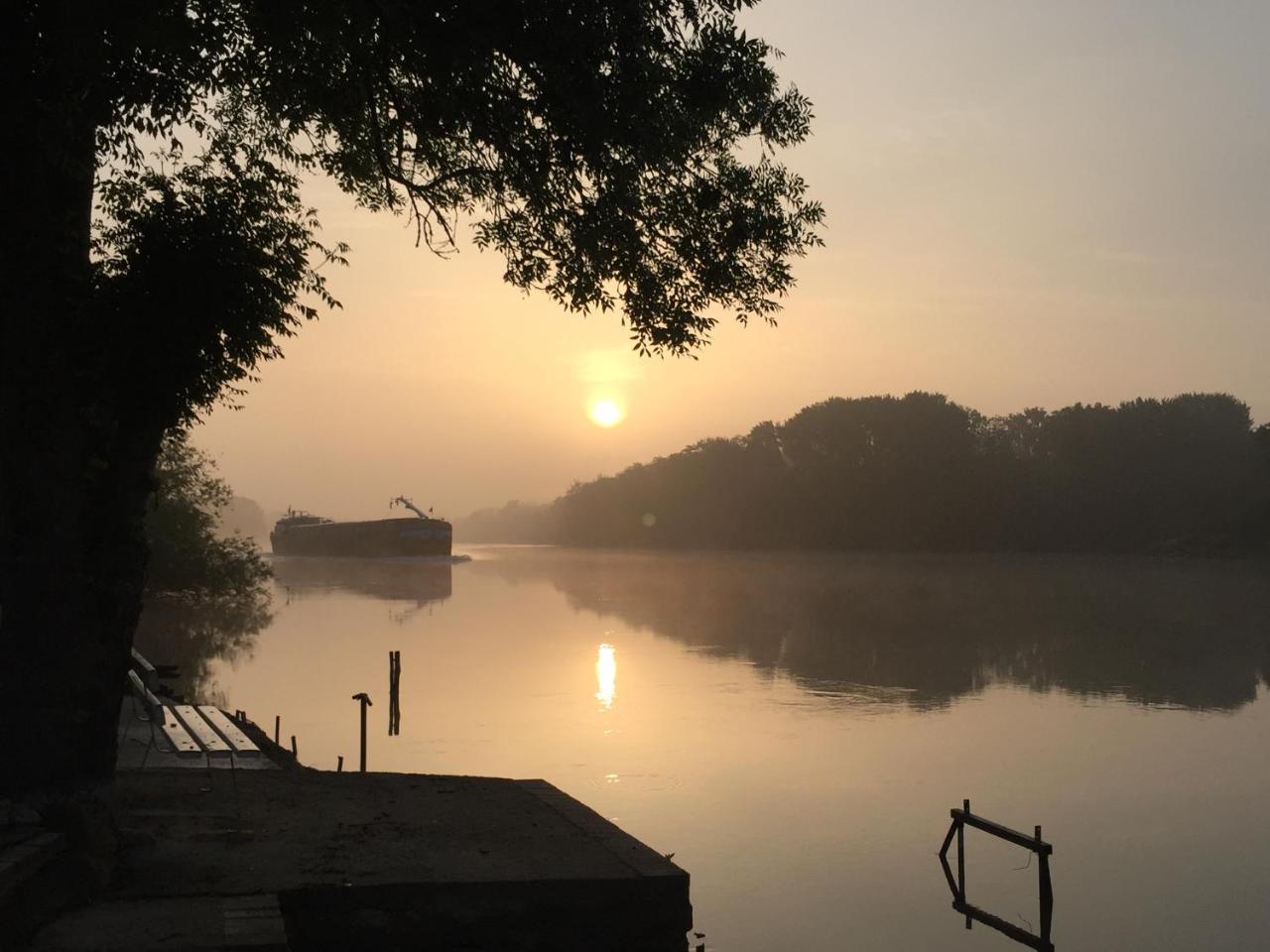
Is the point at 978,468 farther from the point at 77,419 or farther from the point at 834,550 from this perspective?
the point at 77,419

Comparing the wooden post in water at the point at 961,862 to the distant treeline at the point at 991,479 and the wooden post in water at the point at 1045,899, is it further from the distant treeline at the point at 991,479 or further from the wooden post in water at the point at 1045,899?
the distant treeline at the point at 991,479

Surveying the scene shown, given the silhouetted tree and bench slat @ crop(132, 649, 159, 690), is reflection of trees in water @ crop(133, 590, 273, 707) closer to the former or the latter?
bench slat @ crop(132, 649, 159, 690)

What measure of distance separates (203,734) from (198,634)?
1111 inches

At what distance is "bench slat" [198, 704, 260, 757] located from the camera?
48.9ft

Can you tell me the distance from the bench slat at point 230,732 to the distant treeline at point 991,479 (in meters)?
94.8

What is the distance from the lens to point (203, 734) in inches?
615

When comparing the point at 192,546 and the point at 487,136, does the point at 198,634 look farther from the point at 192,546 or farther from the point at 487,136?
the point at 487,136

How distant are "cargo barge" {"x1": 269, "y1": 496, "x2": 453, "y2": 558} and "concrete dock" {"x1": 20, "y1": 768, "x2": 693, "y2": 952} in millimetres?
104083

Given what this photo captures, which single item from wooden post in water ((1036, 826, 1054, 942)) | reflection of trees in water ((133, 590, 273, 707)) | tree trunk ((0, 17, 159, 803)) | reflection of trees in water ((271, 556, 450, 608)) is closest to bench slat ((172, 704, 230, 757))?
tree trunk ((0, 17, 159, 803))

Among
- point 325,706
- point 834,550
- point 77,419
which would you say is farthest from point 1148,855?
point 834,550

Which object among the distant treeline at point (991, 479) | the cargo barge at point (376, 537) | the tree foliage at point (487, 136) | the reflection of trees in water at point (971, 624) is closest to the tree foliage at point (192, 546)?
the reflection of trees in water at point (971, 624)

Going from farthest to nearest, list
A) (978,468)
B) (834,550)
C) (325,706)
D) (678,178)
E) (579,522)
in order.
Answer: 1. (579,522)
2. (834,550)
3. (978,468)
4. (325,706)
5. (678,178)

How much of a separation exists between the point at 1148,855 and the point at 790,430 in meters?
123

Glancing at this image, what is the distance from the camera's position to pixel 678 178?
13508mm
